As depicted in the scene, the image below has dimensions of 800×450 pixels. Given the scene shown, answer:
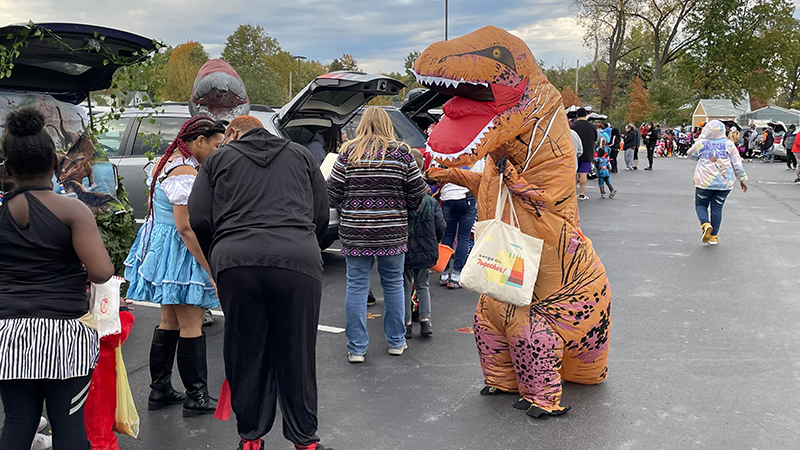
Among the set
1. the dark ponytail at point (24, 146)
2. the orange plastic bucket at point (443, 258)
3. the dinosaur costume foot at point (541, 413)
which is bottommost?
the dinosaur costume foot at point (541, 413)

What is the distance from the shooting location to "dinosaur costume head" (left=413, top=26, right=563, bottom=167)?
345cm

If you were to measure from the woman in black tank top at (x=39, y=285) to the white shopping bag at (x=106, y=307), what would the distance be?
0.26m

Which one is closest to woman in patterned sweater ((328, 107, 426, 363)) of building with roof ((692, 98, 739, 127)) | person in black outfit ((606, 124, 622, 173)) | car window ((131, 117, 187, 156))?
car window ((131, 117, 187, 156))

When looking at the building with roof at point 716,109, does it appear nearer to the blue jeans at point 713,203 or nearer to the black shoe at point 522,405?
the blue jeans at point 713,203

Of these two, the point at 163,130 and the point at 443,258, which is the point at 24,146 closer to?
the point at 443,258

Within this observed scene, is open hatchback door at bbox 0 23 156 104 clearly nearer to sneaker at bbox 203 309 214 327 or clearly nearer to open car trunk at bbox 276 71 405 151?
sneaker at bbox 203 309 214 327

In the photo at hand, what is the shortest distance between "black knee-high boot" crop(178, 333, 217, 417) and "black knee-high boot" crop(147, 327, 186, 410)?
129mm

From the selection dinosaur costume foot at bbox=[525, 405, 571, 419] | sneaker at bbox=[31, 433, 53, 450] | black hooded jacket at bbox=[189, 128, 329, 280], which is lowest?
dinosaur costume foot at bbox=[525, 405, 571, 419]

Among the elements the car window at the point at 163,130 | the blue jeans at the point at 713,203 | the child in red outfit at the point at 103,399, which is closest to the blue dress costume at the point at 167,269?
the child in red outfit at the point at 103,399

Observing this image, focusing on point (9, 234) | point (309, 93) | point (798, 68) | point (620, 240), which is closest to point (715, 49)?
point (798, 68)

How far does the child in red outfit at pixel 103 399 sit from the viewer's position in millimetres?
3109

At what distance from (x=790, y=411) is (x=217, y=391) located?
3.61 m

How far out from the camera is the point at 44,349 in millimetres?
2541

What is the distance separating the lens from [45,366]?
2.55m
